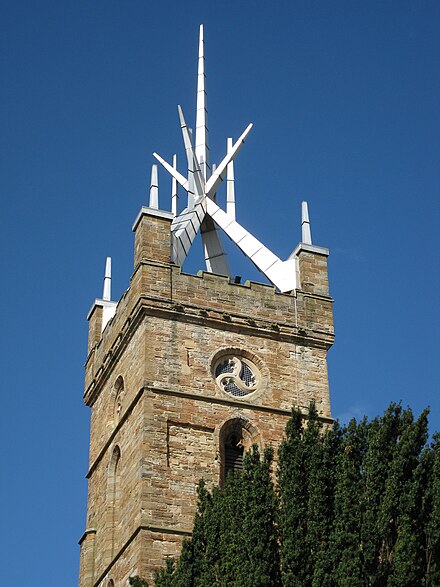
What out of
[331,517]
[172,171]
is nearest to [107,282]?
[172,171]

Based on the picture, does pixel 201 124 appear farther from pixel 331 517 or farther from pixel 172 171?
pixel 331 517


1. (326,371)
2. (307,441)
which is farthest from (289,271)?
(307,441)

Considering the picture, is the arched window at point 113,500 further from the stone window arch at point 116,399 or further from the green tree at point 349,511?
the green tree at point 349,511

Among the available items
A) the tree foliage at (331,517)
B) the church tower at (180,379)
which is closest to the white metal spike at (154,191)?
the church tower at (180,379)

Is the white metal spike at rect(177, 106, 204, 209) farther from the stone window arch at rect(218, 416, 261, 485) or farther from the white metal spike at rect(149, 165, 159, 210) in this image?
the stone window arch at rect(218, 416, 261, 485)

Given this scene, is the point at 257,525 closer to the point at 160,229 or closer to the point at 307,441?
the point at 307,441

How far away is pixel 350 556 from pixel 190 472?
759 cm

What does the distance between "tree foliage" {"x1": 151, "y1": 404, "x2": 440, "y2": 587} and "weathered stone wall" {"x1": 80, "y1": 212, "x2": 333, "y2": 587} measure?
13.5ft

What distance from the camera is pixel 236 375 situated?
112ft

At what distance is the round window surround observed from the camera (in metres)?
33.8

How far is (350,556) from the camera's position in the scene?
25047mm

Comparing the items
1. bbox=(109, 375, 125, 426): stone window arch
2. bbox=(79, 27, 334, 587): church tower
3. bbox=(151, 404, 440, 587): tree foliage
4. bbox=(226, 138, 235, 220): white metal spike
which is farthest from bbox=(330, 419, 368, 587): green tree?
bbox=(226, 138, 235, 220): white metal spike

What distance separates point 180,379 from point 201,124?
9.73m

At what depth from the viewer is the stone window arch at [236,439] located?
33.2 m
